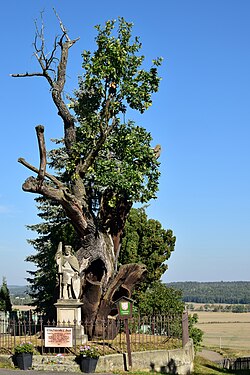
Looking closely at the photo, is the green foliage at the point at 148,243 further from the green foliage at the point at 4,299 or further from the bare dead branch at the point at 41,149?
the bare dead branch at the point at 41,149

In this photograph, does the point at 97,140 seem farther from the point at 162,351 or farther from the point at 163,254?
the point at 163,254

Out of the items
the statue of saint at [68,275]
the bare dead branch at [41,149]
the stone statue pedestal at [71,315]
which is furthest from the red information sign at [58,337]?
the bare dead branch at [41,149]

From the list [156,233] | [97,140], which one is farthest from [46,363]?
[156,233]

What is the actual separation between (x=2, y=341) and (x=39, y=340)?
137 centimetres

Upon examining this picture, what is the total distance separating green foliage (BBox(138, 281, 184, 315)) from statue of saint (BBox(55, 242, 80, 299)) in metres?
9.36

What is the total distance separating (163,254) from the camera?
37438 millimetres

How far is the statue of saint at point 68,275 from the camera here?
71.6 feet

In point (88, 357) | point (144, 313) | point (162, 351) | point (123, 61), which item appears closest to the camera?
point (88, 357)

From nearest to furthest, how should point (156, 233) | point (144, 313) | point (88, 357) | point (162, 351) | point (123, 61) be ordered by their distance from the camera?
point (88, 357) < point (162, 351) < point (123, 61) < point (144, 313) < point (156, 233)

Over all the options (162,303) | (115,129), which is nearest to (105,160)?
(115,129)

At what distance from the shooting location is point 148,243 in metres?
36.5

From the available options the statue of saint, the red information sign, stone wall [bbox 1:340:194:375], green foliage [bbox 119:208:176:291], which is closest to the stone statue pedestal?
the statue of saint

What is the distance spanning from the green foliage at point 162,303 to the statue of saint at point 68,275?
936cm

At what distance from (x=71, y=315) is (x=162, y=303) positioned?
32.8 feet
